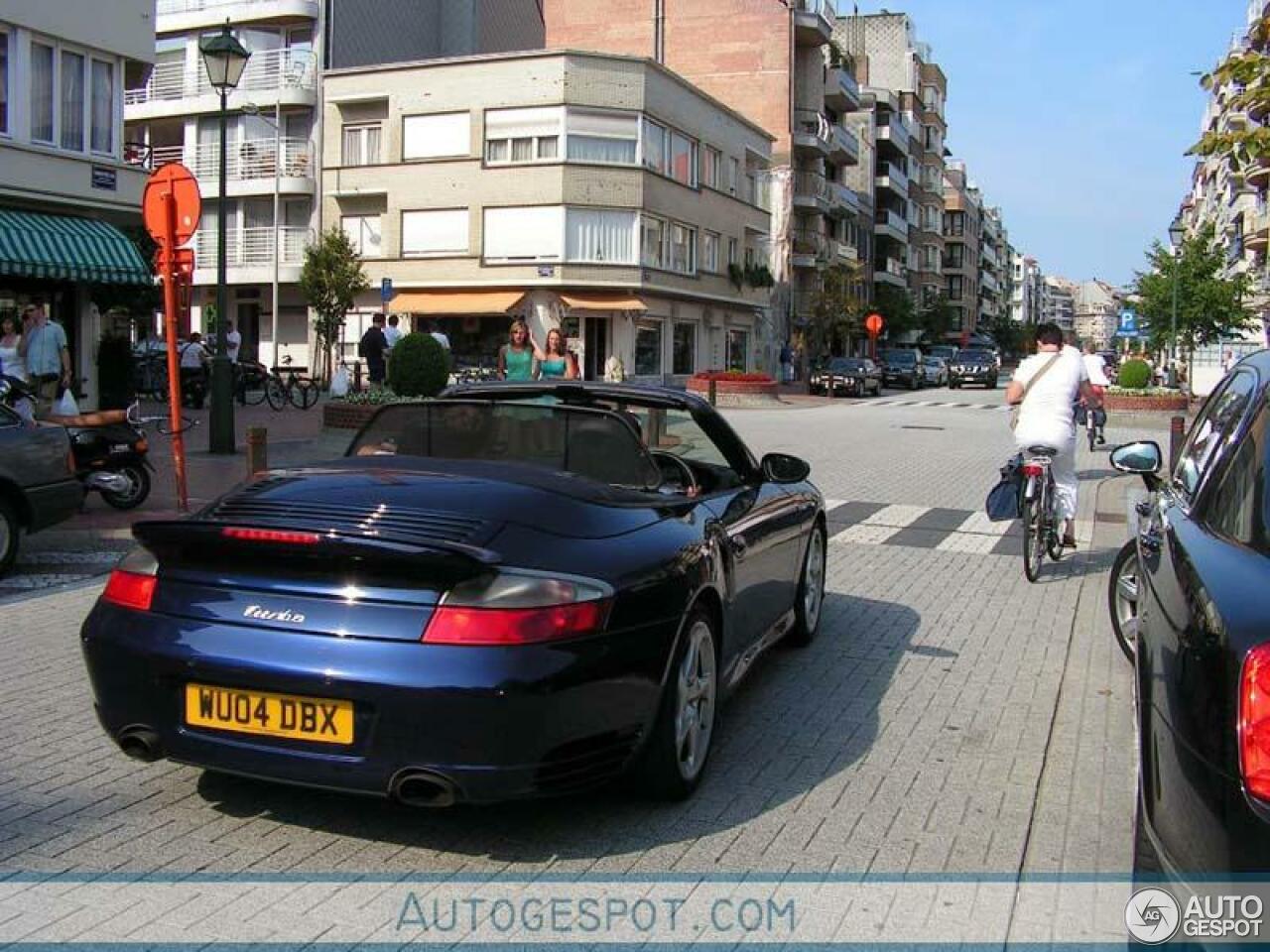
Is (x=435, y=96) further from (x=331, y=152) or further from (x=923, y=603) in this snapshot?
(x=923, y=603)

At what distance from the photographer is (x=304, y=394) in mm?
26344

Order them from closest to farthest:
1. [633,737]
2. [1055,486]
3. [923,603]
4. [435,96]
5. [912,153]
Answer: [633,737], [923,603], [1055,486], [435,96], [912,153]

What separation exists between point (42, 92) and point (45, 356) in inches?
328

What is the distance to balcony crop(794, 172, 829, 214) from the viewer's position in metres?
58.0

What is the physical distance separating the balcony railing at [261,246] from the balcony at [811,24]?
982 inches

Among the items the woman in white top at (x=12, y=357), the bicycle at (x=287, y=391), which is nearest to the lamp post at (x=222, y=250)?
the woman in white top at (x=12, y=357)

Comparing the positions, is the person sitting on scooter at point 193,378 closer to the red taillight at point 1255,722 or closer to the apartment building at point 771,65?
the red taillight at point 1255,722

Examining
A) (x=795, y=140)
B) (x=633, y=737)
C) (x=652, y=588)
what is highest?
(x=795, y=140)

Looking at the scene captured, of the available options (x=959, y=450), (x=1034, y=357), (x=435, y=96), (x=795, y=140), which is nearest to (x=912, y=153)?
(x=795, y=140)

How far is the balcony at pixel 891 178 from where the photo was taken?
79.2 metres

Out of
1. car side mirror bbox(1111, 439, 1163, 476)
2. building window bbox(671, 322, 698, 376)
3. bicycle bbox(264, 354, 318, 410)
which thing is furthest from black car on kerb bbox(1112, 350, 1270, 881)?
building window bbox(671, 322, 698, 376)

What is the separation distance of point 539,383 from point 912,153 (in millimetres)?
91193

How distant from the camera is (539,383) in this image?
5504mm

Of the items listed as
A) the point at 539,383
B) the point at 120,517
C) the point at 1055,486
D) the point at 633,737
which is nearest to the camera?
the point at 633,737
